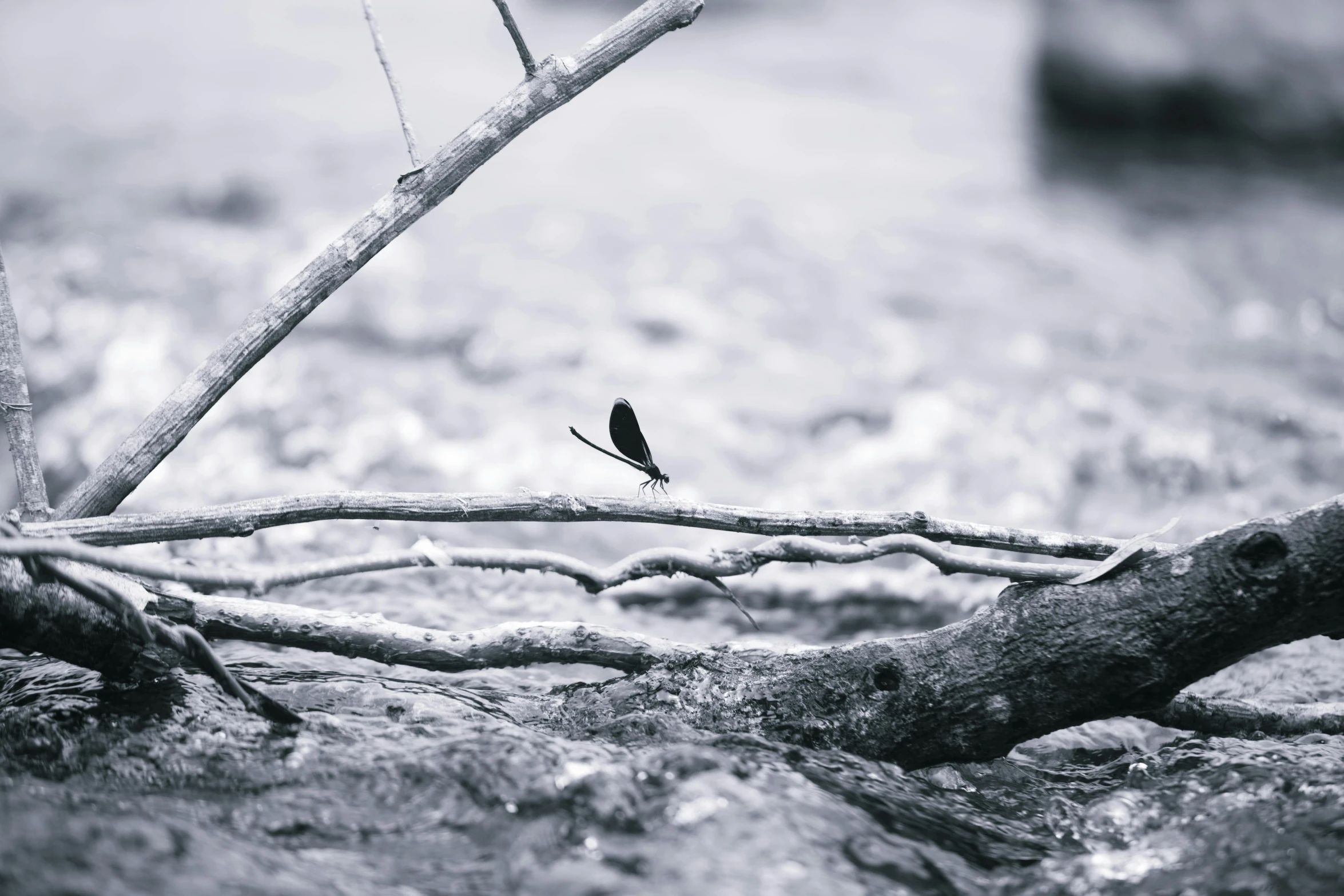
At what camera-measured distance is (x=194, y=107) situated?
1017 centimetres

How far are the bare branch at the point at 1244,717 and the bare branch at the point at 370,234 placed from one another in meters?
2.29

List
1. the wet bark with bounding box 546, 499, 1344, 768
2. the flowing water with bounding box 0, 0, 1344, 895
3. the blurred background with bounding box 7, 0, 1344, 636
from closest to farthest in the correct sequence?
the flowing water with bounding box 0, 0, 1344, 895
the wet bark with bounding box 546, 499, 1344, 768
the blurred background with bounding box 7, 0, 1344, 636

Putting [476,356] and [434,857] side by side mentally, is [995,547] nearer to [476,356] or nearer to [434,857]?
[434,857]

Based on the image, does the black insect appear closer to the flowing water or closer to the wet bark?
the wet bark

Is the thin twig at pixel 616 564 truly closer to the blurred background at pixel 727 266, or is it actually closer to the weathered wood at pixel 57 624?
the weathered wood at pixel 57 624

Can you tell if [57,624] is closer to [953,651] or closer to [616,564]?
[616,564]

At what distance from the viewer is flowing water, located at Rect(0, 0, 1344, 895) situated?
6.81 feet

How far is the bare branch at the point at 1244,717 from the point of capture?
270cm

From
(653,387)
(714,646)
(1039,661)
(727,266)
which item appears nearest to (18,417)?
(714,646)

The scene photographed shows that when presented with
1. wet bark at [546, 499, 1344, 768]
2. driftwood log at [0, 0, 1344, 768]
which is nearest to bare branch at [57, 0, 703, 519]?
driftwood log at [0, 0, 1344, 768]

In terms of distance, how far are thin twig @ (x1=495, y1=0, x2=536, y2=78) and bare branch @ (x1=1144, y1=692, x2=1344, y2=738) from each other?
239 cm

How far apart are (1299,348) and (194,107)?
1032 centimetres

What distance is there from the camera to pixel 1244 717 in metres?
2.72

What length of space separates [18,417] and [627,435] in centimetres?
162
